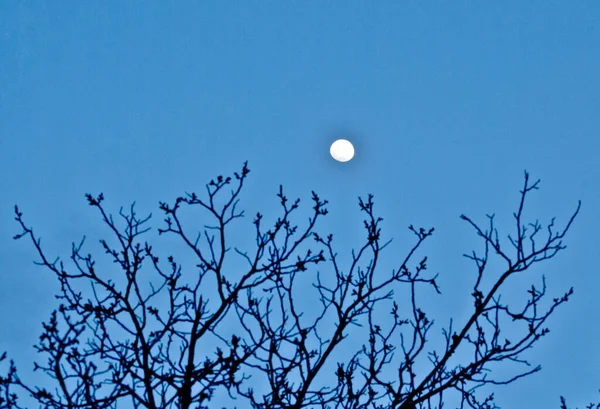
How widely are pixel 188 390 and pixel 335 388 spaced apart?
140 centimetres

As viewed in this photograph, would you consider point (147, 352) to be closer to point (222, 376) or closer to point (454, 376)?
point (222, 376)

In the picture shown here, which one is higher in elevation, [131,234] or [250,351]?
[131,234]

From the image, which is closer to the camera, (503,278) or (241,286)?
(503,278)

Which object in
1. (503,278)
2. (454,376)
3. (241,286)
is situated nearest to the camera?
(503,278)

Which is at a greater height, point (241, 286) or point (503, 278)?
point (241, 286)

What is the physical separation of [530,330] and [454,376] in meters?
0.80

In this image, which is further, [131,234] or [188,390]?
[131,234]

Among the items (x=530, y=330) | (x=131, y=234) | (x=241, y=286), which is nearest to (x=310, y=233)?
(x=241, y=286)

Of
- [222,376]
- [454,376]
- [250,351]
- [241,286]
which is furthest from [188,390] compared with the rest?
[454,376]

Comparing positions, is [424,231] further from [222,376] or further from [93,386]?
[93,386]

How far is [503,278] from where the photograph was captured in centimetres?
491

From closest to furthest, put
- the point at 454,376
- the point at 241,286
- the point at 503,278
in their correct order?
the point at 503,278 → the point at 454,376 → the point at 241,286

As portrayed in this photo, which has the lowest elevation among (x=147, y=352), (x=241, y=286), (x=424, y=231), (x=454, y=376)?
(x=454, y=376)

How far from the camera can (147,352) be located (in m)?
5.41
